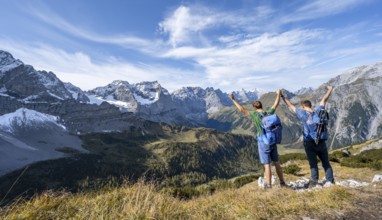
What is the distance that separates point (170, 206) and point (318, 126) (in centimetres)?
773

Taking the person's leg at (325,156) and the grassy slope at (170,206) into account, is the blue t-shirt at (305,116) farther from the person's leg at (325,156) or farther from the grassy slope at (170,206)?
the grassy slope at (170,206)

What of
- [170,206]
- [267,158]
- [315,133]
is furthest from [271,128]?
[170,206]

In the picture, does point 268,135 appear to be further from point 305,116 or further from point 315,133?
point 305,116

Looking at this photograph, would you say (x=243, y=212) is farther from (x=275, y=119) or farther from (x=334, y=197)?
(x=275, y=119)

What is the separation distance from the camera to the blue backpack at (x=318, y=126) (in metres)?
12.0

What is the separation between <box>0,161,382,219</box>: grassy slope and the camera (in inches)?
229

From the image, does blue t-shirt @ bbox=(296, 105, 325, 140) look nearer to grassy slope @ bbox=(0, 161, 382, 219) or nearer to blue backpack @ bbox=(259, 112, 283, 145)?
blue backpack @ bbox=(259, 112, 283, 145)

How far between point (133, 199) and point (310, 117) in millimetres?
8205

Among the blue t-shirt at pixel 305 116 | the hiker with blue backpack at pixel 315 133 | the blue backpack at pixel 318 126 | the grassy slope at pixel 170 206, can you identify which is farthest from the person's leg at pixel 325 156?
the grassy slope at pixel 170 206

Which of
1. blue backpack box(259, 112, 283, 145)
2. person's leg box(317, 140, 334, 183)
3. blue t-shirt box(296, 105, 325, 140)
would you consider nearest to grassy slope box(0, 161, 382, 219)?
blue backpack box(259, 112, 283, 145)

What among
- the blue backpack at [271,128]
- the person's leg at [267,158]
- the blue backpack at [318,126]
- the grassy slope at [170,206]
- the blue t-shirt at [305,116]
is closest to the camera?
the grassy slope at [170,206]

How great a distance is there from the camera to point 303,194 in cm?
918

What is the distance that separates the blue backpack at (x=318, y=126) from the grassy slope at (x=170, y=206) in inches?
130

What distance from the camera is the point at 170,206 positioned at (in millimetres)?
6594
